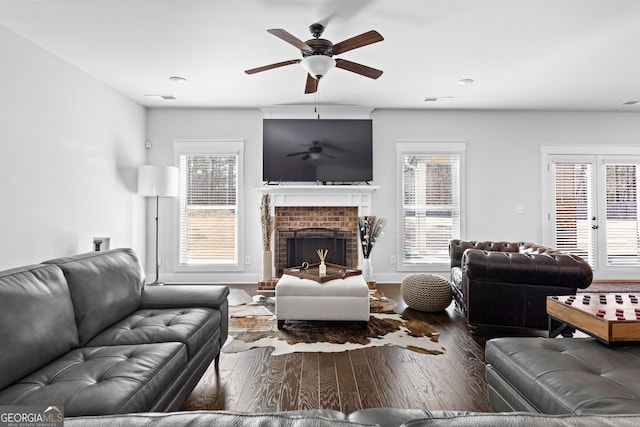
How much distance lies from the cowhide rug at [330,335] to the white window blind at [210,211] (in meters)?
1.87

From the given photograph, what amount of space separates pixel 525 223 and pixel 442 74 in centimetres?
291

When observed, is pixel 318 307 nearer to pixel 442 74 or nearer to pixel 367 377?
pixel 367 377

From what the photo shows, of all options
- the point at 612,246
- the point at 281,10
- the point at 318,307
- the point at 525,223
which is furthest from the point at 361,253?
the point at 612,246

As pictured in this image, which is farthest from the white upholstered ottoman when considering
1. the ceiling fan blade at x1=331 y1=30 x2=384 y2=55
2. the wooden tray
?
the ceiling fan blade at x1=331 y1=30 x2=384 y2=55

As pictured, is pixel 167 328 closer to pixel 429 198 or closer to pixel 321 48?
pixel 321 48

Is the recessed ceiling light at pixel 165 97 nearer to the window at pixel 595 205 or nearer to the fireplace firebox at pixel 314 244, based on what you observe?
the fireplace firebox at pixel 314 244

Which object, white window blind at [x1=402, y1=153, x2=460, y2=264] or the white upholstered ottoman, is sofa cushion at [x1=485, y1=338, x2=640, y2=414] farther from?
white window blind at [x1=402, y1=153, x2=460, y2=264]

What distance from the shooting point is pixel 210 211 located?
5.36 m

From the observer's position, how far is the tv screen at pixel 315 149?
Answer: 17.2 ft

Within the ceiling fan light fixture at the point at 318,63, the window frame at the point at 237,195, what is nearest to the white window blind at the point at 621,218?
the ceiling fan light fixture at the point at 318,63

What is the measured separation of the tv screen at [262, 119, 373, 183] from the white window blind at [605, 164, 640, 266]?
3831mm

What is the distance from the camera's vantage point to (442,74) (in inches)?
158

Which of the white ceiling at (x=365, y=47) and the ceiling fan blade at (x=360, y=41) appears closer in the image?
the ceiling fan blade at (x=360, y=41)

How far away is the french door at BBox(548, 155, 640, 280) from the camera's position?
548 cm
